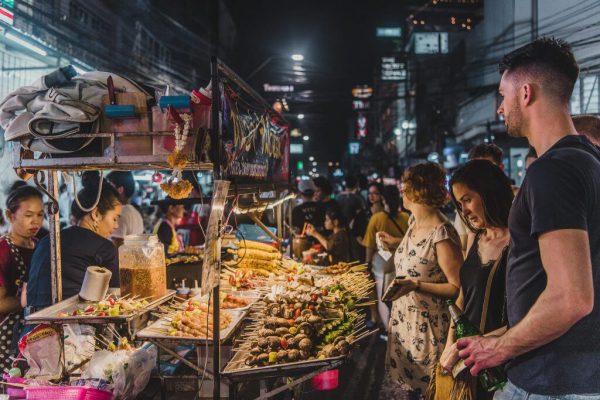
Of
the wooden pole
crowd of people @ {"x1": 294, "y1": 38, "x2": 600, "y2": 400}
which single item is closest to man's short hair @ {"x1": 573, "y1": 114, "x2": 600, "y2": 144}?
crowd of people @ {"x1": 294, "y1": 38, "x2": 600, "y2": 400}

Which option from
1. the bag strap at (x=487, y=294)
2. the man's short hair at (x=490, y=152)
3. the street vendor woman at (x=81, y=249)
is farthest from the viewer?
the man's short hair at (x=490, y=152)

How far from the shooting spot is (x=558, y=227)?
66.8 inches

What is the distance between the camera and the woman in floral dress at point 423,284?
152 inches

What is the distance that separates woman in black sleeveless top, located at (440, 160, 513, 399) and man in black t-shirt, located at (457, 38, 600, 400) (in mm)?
588

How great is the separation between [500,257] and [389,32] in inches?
3446

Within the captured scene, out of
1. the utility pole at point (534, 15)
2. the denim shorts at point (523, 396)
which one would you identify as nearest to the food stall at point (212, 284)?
the denim shorts at point (523, 396)

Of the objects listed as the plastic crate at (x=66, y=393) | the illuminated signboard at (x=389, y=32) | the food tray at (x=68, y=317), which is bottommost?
the plastic crate at (x=66, y=393)

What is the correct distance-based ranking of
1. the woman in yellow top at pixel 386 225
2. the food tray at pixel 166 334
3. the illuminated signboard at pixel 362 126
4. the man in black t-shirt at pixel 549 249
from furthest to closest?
the illuminated signboard at pixel 362 126
the woman in yellow top at pixel 386 225
the food tray at pixel 166 334
the man in black t-shirt at pixel 549 249

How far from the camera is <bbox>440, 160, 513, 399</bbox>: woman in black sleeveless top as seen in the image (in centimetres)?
260

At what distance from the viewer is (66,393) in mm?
2990

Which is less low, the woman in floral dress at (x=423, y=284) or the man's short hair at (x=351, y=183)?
the man's short hair at (x=351, y=183)

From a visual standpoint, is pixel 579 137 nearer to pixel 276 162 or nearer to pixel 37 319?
pixel 37 319

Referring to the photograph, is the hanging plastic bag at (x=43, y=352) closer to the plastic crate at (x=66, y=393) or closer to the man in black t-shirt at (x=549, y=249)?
the plastic crate at (x=66, y=393)

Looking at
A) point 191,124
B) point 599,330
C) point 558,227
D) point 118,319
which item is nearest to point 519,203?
point 558,227
